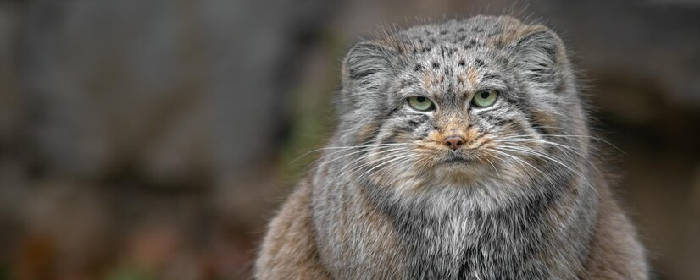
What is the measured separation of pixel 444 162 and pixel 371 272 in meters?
0.89

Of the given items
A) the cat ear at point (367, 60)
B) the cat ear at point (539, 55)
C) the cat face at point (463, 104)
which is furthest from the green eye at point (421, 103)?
the cat ear at point (539, 55)

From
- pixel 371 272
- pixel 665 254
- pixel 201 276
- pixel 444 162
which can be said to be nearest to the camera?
pixel 444 162

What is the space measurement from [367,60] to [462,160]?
96 cm

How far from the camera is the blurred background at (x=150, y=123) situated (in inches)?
490

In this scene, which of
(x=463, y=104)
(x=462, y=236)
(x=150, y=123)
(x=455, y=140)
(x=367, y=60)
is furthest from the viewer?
(x=150, y=123)

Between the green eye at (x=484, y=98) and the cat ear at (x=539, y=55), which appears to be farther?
the cat ear at (x=539, y=55)

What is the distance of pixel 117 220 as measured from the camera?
12898 mm

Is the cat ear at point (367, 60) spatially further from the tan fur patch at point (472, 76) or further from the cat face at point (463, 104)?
the tan fur patch at point (472, 76)

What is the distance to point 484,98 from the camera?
19.2 feet

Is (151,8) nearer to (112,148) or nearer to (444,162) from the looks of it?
(112,148)

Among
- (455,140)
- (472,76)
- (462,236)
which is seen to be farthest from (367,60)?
(462,236)

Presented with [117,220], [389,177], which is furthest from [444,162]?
[117,220]

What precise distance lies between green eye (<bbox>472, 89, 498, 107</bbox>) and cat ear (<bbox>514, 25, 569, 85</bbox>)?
0.32m

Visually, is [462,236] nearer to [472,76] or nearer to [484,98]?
[484,98]
